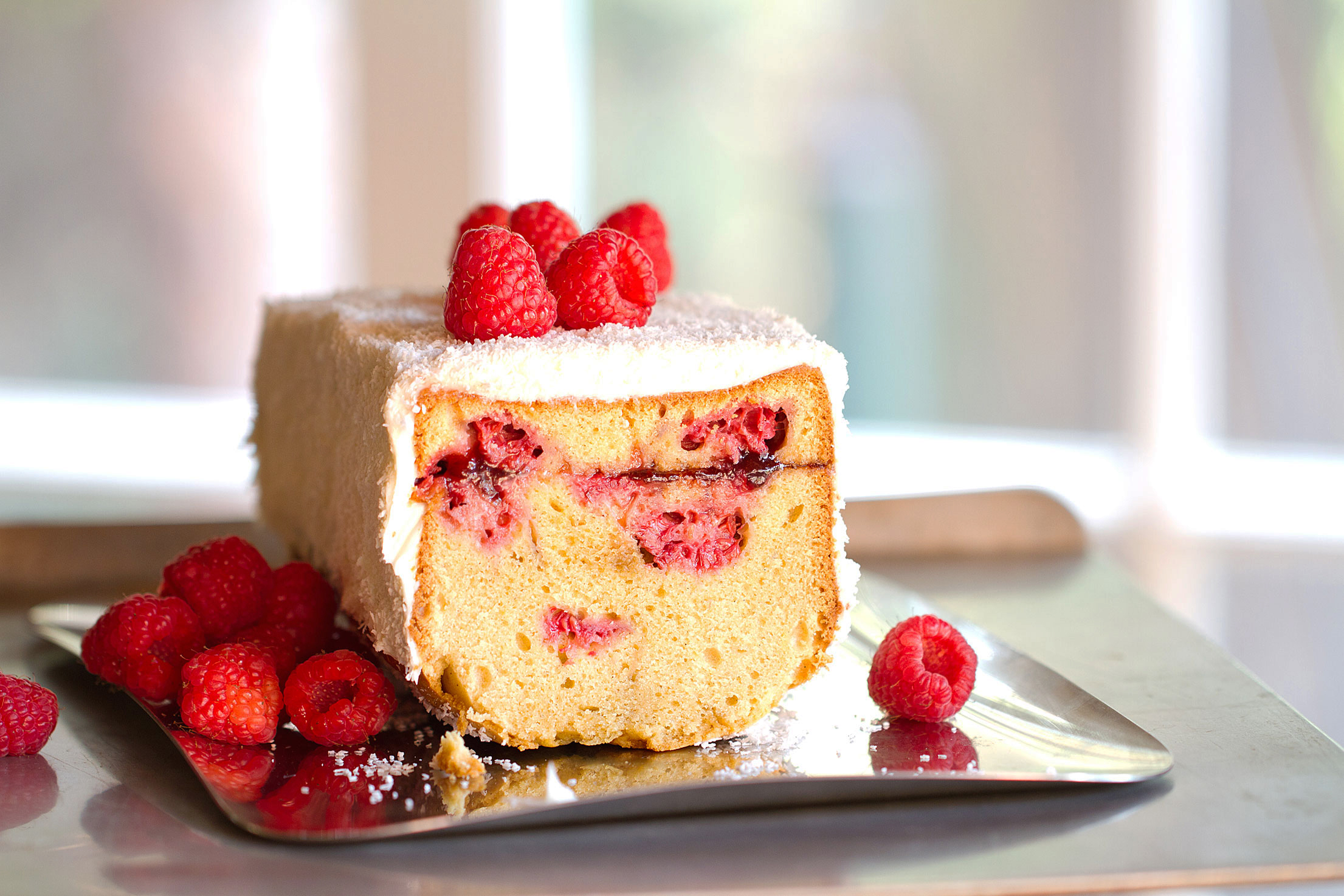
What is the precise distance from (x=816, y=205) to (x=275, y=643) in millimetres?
4202

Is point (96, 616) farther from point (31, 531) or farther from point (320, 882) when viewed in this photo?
point (320, 882)

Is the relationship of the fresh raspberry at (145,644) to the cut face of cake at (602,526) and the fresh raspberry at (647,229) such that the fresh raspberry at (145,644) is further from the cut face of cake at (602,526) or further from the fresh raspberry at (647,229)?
the fresh raspberry at (647,229)

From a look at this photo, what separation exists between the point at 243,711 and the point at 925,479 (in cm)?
426

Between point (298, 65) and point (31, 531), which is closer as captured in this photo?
point (31, 531)

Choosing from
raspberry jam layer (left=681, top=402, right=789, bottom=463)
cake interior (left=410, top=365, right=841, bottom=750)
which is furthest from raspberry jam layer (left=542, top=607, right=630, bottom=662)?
raspberry jam layer (left=681, top=402, right=789, bottom=463)

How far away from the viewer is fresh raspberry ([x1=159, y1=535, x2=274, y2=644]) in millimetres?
1815

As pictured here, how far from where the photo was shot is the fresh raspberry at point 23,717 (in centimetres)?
158

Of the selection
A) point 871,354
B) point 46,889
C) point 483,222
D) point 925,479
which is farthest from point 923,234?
point 46,889

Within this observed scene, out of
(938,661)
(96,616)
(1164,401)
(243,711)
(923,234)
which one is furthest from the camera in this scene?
(923,234)

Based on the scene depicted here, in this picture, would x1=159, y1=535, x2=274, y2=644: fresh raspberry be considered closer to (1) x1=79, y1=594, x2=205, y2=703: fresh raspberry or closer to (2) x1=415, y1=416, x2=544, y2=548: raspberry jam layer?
(1) x1=79, y1=594, x2=205, y2=703: fresh raspberry

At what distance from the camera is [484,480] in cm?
155

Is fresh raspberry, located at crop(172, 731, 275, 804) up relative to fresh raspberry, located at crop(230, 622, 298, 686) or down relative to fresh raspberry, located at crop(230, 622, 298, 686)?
down

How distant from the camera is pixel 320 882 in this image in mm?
1246

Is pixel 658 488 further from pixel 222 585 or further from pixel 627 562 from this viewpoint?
pixel 222 585
